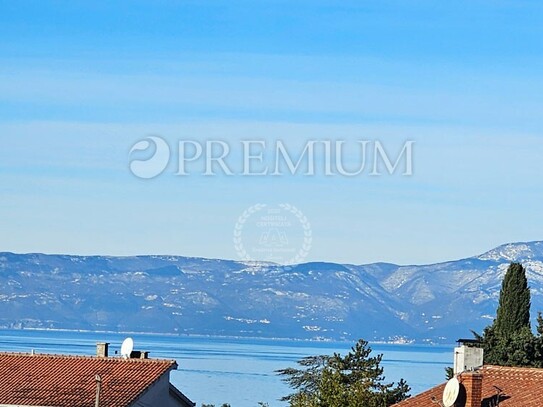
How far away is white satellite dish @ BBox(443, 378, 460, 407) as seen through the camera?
32.7m

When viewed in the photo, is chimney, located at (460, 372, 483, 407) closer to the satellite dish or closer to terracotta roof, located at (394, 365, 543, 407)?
terracotta roof, located at (394, 365, 543, 407)

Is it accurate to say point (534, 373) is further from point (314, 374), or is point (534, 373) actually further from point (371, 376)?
point (314, 374)

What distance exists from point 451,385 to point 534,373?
3.77m

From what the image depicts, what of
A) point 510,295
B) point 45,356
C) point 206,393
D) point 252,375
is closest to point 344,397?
point 45,356

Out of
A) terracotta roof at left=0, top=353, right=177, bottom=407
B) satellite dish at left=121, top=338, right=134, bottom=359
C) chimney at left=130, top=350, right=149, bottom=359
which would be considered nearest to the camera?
terracotta roof at left=0, top=353, right=177, bottom=407

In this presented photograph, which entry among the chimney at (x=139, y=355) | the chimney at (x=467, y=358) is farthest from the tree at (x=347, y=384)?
the chimney at (x=467, y=358)

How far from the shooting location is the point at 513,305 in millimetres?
60156

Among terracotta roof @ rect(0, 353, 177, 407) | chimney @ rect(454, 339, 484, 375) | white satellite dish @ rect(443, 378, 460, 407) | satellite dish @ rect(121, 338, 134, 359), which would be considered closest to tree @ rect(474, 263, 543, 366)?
satellite dish @ rect(121, 338, 134, 359)

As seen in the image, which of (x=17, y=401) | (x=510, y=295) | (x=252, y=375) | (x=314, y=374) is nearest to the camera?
(x=17, y=401)

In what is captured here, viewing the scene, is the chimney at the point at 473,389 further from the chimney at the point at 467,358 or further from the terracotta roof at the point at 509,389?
the chimney at the point at 467,358

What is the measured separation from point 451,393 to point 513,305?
27908 mm

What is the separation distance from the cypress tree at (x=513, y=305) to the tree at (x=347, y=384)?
465 centimetres

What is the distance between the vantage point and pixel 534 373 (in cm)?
3584

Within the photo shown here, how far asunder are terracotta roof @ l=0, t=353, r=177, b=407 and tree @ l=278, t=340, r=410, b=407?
5.37m
